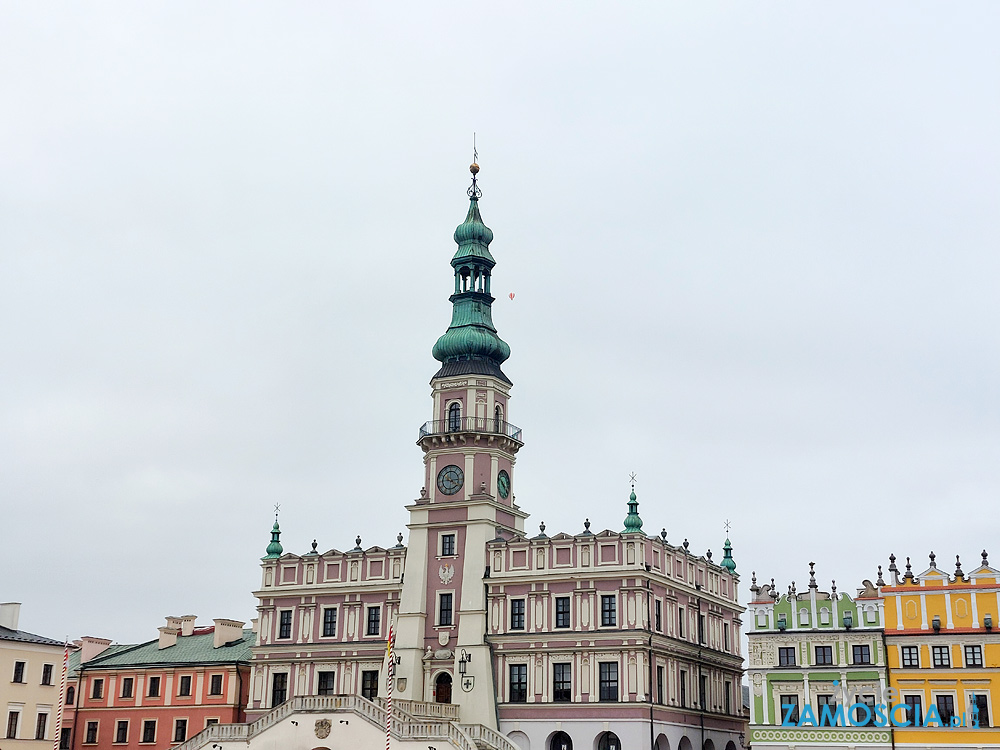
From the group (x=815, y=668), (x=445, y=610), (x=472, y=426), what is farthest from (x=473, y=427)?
(x=815, y=668)

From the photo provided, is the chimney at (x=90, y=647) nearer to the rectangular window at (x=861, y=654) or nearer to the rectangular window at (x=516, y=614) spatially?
the rectangular window at (x=516, y=614)

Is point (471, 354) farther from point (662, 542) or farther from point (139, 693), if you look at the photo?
point (139, 693)

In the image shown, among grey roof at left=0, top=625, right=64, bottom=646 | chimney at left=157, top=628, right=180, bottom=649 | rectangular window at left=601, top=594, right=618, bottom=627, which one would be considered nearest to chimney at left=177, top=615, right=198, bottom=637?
chimney at left=157, top=628, right=180, bottom=649

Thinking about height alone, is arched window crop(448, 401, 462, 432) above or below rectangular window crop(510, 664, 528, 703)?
above

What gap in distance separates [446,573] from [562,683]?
366 inches

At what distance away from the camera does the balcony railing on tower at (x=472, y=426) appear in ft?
236

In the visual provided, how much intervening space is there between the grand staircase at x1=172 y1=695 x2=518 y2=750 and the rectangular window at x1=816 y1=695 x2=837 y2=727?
15157 millimetres

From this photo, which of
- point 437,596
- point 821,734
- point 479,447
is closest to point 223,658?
point 437,596

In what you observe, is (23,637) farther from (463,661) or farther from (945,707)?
(945,707)

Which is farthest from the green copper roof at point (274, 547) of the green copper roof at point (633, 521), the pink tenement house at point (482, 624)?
the green copper roof at point (633, 521)

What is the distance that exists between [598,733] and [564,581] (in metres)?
8.19

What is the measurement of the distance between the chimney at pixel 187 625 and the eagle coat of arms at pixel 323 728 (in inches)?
996

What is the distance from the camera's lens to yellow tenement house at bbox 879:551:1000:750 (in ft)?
187

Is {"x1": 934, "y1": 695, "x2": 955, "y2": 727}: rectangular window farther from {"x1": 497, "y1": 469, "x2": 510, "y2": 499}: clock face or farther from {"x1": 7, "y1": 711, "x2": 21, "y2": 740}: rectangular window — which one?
{"x1": 7, "y1": 711, "x2": 21, "y2": 740}: rectangular window
